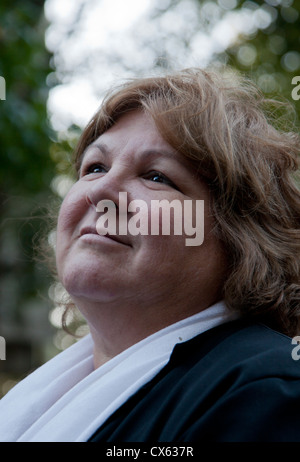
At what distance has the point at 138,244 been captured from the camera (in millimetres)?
2199

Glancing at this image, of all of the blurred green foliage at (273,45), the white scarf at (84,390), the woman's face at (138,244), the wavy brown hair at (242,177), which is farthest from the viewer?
the blurred green foliage at (273,45)

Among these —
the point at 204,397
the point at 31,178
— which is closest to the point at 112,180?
the point at 204,397

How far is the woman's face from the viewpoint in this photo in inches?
85.7

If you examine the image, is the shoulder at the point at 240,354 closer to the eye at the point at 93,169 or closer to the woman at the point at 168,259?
the woman at the point at 168,259

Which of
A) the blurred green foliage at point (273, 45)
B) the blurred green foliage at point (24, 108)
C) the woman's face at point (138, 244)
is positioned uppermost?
the blurred green foliage at point (273, 45)

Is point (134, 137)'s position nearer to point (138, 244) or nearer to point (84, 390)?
point (138, 244)

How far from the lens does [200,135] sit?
2320mm

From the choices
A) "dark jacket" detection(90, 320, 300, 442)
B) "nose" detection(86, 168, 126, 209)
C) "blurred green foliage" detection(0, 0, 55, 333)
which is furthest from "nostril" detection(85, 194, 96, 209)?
"blurred green foliage" detection(0, 0, 55, 333)

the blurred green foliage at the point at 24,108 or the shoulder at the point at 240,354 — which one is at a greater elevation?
the blurred green foliage at the point at 24,108

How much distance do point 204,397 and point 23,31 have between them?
4851mm

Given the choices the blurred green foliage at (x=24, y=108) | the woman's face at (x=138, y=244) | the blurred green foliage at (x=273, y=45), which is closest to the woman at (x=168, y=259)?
the woman's face at (x=138, y=244)

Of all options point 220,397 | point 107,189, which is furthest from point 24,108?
point 220,397

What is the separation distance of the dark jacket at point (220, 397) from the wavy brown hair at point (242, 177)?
0.85 ft

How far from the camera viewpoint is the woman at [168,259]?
1.98 metres
